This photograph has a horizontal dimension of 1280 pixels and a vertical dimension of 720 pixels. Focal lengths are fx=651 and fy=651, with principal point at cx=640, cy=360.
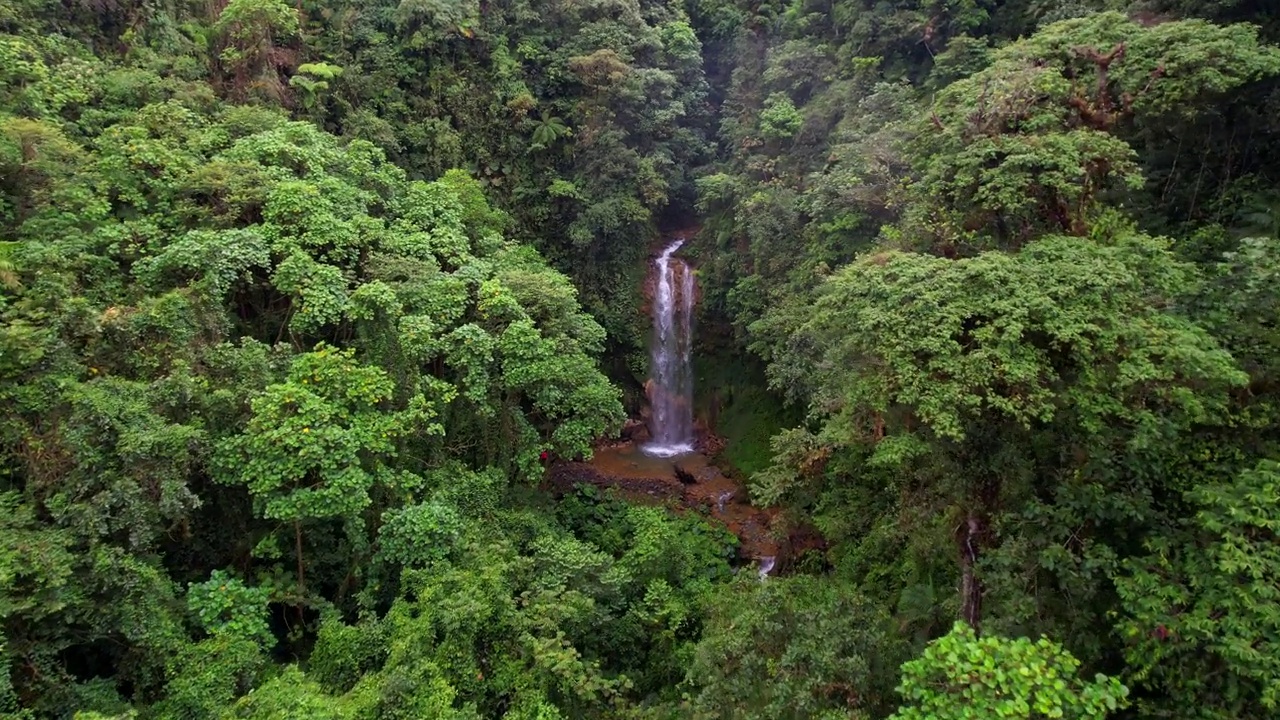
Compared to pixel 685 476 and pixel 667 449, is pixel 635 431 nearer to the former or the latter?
pixel 667 449

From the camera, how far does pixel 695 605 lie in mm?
10727

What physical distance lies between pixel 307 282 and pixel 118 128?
15.4 ft

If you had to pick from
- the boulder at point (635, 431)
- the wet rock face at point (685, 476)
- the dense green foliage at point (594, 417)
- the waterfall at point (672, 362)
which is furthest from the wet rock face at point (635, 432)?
the dense green foliage at point (594, 417)

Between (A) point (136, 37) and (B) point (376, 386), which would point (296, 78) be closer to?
(A) point (136, 37)

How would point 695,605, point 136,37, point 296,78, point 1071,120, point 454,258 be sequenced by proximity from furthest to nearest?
point 296,78 → point 136,37 → point 454,258 → point 695,605 → point 1071,120

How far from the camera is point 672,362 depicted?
22.6 metres

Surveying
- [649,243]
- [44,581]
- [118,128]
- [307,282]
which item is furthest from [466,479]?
[649,243]

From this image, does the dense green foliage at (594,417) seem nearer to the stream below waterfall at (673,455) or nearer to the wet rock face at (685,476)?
the stream below waterfall at (673,455)

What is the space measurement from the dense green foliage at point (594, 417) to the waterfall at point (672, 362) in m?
6.12

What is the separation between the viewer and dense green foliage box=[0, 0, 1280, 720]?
6.13 m

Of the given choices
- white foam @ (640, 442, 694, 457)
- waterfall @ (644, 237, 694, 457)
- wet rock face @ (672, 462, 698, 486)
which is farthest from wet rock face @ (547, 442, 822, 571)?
waterfall @ (644, 237, 694, 457)

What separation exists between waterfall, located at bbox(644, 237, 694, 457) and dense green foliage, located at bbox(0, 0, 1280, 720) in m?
6.12

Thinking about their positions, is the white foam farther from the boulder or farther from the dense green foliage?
the dense green foliage

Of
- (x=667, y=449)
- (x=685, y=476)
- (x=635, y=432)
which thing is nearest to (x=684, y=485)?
(x=685, y=476)
